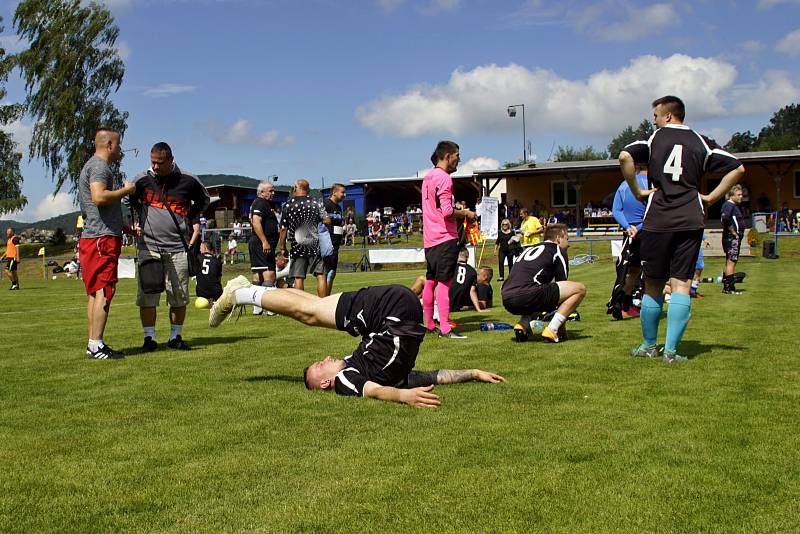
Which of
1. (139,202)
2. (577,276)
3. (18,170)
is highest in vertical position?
(18,170)

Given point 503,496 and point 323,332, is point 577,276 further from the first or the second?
point 503,496

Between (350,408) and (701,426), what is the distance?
197cm

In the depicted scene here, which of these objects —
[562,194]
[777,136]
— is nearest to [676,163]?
[562,194]

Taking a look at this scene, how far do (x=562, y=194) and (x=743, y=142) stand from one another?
55.2 metres

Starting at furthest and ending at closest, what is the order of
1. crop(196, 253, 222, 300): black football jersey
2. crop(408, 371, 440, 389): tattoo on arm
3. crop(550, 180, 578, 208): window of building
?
1. crop(550, 180, 578, 208): window of building
2. crop(196, 253, 222, 300): black football jersey
3. crop(408, 371, 440, 389): tattoo on arm

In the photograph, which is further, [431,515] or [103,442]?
[103,442]

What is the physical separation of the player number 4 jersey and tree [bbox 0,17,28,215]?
49.4 meters

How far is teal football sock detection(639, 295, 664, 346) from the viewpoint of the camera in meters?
6.42

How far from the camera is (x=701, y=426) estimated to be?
4.17 m

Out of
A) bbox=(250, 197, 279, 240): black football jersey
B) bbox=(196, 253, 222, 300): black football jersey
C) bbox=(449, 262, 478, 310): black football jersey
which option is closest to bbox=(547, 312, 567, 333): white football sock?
bbox=(449, 262, 478, 310): black football jersey

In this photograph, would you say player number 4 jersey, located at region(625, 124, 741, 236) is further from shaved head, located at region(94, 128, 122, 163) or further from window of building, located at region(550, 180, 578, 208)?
window of building, located at region(550, 180, 578, 208)

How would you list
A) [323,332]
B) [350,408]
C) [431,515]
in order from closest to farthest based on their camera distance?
[431,515] → [350,408] → [323,332]

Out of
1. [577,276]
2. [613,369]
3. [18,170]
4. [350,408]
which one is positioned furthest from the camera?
[18,170]

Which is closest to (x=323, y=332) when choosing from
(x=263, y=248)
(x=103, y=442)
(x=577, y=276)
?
(x=263, y=248)
